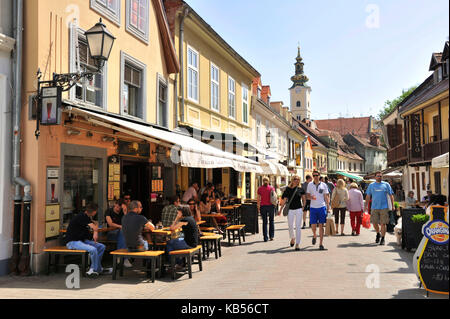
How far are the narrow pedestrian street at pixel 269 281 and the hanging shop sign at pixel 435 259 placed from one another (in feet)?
0.62

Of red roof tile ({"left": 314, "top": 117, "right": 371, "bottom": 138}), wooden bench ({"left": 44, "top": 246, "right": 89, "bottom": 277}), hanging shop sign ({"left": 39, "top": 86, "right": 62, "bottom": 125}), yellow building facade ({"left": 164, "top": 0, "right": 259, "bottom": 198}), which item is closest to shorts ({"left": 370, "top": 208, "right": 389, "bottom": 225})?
yellow building facade ({"left": 164, "top": 0, "right": 259, "bottom": 198})

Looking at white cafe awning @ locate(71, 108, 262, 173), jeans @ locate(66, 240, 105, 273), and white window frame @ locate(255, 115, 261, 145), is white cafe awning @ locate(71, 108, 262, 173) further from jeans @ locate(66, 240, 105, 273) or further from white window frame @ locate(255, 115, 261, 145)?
white window frame @ locate(255, 115, 261, 145)

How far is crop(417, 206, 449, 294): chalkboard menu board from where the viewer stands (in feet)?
18.5

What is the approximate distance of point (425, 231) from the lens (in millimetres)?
5852

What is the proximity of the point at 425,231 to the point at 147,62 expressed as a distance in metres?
8.96

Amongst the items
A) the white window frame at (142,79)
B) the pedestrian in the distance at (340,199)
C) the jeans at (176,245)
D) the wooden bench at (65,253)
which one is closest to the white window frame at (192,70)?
the white window frame at (142,79)

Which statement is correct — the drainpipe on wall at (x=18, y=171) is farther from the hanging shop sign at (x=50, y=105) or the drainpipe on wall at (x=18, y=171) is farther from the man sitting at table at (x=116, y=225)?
the man sitting at table at (x=116, y=225)

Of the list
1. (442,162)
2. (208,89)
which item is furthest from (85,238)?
(208,89)

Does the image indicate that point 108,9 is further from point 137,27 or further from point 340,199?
point 340,199

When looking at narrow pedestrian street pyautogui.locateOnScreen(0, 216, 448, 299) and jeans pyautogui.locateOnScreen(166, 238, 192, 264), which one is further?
jeans pyautogui.locateOnScreen(166, 238, 192, 264)

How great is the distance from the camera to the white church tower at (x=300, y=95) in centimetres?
9025

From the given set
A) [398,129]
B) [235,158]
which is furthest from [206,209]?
[398,129]

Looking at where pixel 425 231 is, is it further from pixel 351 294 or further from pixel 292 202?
pixel 292 202

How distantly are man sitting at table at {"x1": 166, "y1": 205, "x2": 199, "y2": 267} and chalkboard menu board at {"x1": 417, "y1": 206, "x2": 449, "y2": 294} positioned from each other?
3.76 m
